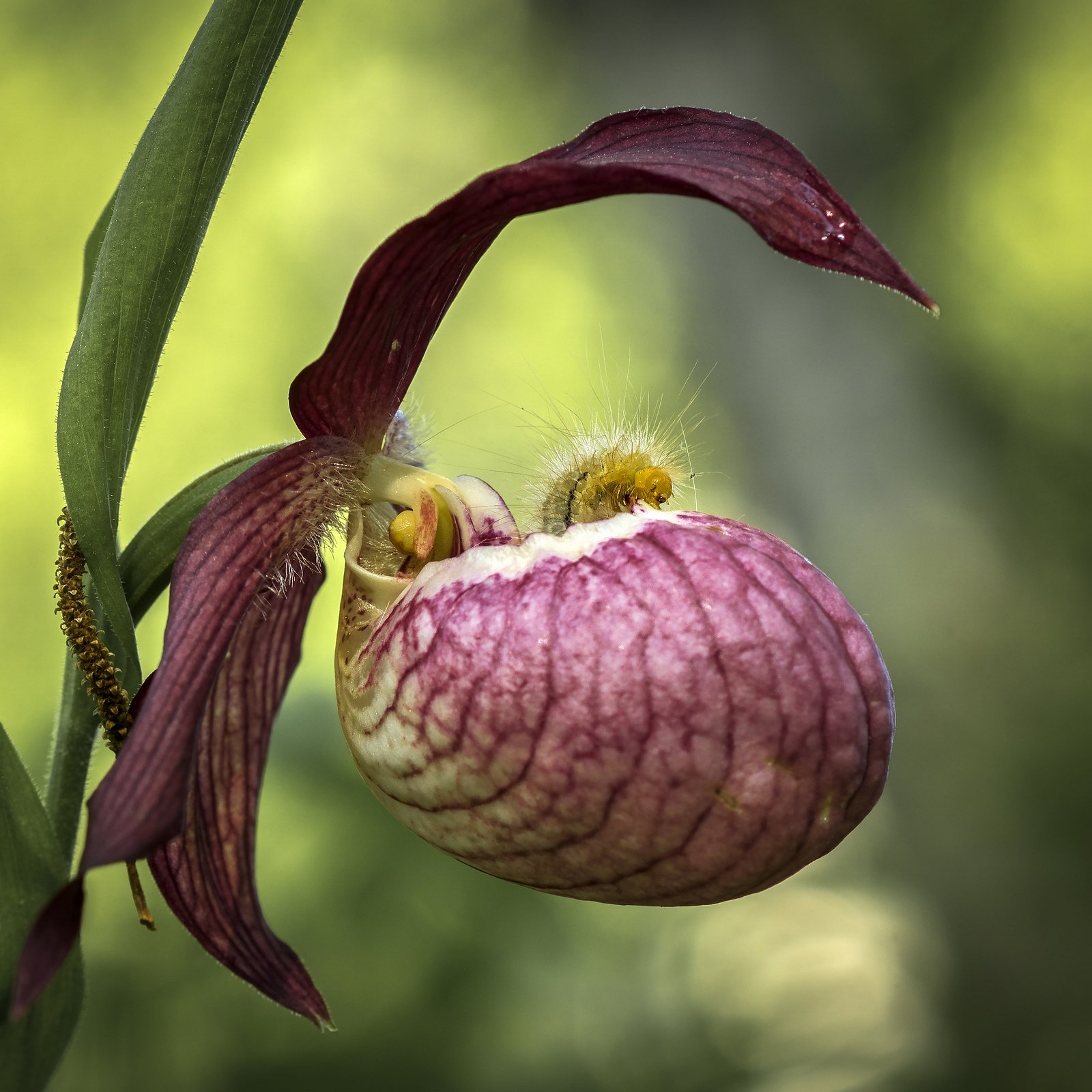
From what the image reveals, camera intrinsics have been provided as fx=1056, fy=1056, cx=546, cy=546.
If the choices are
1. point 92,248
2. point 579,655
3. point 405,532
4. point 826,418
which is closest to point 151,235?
Result: point 92,248

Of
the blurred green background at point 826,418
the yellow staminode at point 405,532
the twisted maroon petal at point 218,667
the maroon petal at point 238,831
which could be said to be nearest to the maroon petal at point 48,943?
the twisted maroon petal at point 218,667

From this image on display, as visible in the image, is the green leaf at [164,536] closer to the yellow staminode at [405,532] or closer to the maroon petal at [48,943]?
the yellow staminode at [405,532]

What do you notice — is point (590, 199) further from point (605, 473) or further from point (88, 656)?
point (88, 656)

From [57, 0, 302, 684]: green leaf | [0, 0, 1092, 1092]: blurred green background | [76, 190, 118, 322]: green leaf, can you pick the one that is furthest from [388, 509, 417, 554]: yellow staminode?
[0, 0, 1092, 1092]: blurred green background

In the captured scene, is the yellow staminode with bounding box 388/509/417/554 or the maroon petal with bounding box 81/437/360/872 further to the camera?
the yellow staminode with bounding box 388/509/417/554

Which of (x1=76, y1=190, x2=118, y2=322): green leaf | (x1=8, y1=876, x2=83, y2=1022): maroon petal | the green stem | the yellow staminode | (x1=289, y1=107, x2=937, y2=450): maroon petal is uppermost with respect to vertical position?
(x1=76, y1=190, x2=118, y2=322): green leaf

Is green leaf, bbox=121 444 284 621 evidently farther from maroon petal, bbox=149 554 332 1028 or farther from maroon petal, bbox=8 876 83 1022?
maroon petal, bbox=8 876 83 1022

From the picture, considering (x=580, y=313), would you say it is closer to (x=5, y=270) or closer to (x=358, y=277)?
(x=5, y=270)
